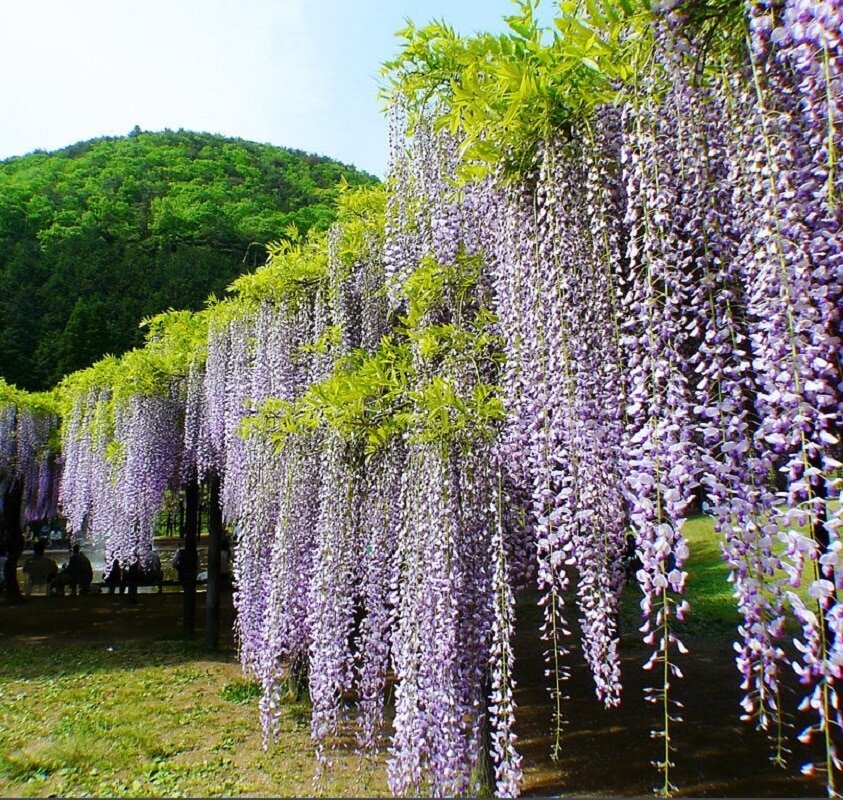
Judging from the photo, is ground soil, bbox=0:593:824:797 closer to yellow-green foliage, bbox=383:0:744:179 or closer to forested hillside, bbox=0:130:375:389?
yellow-green foliage, bbox=383:0:744:179

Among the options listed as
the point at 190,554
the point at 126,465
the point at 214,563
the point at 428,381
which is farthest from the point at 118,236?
the point at 428,381

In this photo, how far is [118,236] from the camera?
3141 cm

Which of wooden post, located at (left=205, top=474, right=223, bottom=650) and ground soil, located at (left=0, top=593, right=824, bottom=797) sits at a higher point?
wooden post, located at (left=205, top=474, right=223, bottom=650)

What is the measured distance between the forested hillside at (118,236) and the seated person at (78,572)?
11.0 metres

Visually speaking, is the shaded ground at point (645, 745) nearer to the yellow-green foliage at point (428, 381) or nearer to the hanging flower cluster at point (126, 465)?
the yellow-green foliage at point (428, 381)

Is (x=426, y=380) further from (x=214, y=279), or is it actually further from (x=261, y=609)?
(x=214, y=279)

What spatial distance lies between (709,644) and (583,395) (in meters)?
9.58

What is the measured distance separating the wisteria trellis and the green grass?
935mm

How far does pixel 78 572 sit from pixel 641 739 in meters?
14.8

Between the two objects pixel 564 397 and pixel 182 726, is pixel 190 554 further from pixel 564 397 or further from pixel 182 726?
pixel 564 397

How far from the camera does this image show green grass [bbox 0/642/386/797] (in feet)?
17.7

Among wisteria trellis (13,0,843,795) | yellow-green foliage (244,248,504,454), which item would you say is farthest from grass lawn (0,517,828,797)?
yellow-green foliage (244,248,504,454)

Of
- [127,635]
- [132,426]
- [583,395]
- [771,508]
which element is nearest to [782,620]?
[771,508]

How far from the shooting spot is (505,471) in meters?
3.73
